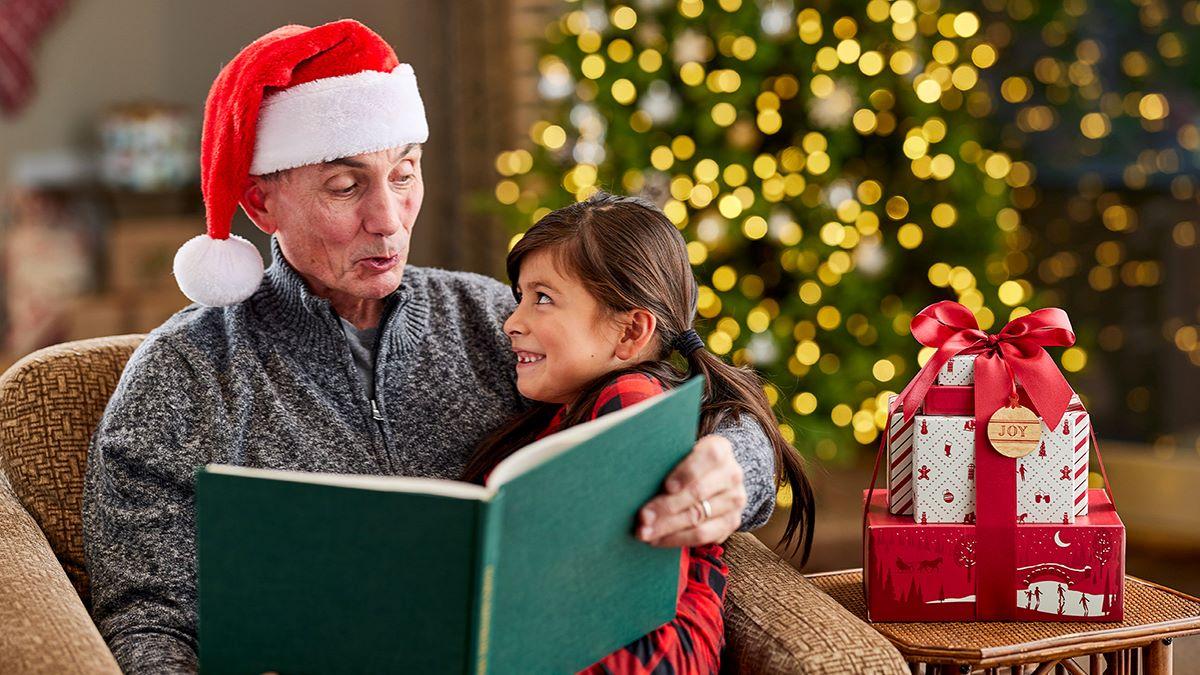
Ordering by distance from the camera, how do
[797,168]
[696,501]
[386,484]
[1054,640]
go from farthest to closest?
[797,168], [1054,640], [696,501], [386,484]

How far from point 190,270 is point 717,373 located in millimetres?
676

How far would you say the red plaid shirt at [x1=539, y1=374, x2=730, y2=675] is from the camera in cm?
135

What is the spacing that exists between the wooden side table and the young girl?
0.59 feet

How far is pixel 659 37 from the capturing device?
3150 mm

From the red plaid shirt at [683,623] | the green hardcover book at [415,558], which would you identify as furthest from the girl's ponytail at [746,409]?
the green hardcover book at [415,558]

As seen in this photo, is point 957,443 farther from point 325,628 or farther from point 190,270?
point 190,270

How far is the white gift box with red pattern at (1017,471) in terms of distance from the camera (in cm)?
146

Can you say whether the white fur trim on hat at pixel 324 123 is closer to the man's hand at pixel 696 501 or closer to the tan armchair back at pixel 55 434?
the tan armchair back at pixel 55 434

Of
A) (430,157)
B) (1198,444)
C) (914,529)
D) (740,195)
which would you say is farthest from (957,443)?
(430,157)

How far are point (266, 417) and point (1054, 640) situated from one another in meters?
0.96

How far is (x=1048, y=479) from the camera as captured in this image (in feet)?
4.81

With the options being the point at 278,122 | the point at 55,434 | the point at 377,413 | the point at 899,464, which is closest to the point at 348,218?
the point at 278,122

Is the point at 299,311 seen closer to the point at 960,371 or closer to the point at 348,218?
the point at 348,218

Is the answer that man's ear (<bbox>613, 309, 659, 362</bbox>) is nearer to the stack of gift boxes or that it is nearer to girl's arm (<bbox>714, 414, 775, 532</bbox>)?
girl's arm (<bbox>714, 414, 775, 532</bbox>)
